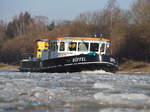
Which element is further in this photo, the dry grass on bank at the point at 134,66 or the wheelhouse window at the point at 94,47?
the dry grass on bank at the point at 134,66

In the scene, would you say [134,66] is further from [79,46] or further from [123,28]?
[79,46]

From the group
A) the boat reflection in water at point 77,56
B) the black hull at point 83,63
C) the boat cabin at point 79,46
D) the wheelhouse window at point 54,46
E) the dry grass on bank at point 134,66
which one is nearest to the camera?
the black hull at point 83,63

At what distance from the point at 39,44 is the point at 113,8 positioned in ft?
69.2

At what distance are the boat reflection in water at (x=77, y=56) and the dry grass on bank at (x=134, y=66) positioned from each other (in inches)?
563

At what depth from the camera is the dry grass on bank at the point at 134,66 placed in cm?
4120

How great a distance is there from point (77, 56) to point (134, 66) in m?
20.3

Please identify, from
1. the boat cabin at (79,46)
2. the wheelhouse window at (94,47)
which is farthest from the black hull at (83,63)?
the wheelhouse window at (94,47)

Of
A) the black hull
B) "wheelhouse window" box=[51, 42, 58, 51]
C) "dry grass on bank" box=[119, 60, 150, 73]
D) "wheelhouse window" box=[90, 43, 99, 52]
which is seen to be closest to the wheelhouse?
"wheelhouse window" box=[90, 43, 99, 52]

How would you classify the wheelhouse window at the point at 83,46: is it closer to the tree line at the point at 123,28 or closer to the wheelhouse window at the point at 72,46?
the wheelhouse window at the point at 72,46

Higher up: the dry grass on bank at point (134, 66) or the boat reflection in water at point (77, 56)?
the boat reflection in water at point (77, 56)

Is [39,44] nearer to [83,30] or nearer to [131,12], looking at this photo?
[131,12]

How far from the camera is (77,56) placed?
25.0m

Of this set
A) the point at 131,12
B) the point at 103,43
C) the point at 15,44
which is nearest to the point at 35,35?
the point at 15,44

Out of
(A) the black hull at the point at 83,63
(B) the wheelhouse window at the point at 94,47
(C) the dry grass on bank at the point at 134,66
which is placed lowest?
(C) the dry grass on bank at the point at 134,66
